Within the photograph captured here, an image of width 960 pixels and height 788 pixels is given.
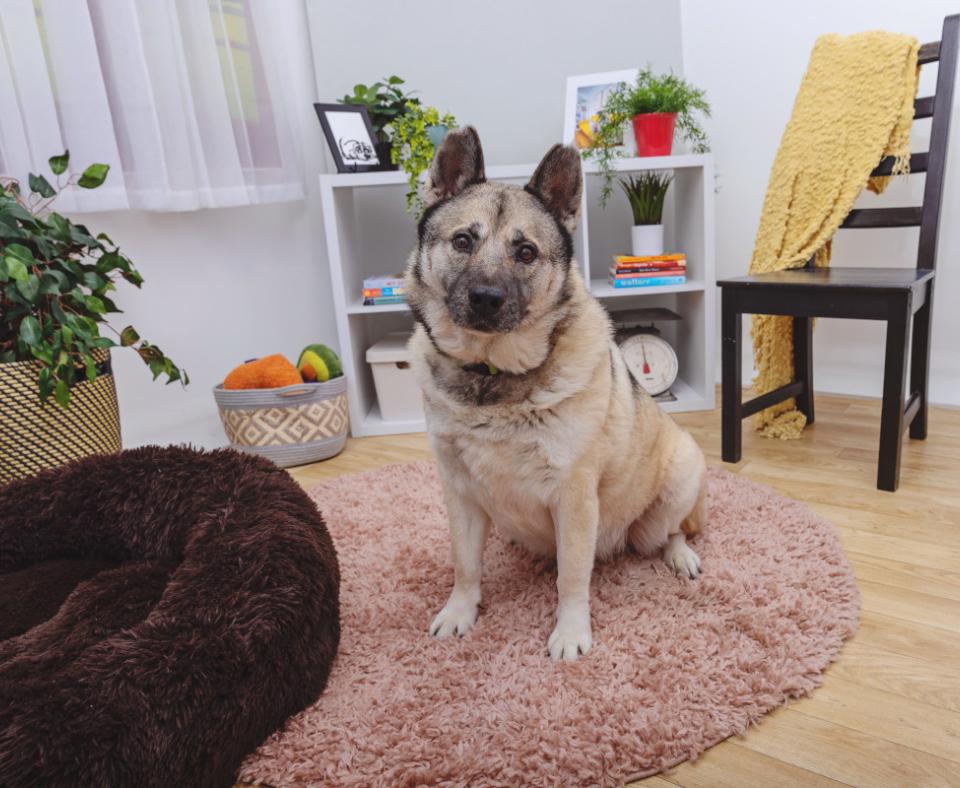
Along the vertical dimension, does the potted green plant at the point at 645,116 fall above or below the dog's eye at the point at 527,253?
above

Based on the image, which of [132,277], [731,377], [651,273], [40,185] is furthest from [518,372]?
[651,273]

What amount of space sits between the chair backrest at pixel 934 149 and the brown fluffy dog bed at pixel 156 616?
2098 mm

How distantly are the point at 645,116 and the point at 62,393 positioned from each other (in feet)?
7.08

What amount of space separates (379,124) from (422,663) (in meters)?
2.09

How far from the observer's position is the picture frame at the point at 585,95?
2703mm

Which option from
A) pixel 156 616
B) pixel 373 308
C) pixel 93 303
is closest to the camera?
pixel 156 616

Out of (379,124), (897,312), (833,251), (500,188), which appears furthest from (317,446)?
(833,251)

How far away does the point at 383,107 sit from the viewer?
2521mm

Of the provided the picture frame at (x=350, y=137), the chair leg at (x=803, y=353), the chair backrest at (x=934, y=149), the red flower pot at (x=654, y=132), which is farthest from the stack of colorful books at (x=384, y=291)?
the chair backrest at (x=934, y=149)

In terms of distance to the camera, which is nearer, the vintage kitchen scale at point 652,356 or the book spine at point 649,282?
the book spine at point 649,282

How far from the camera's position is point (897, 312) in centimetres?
177

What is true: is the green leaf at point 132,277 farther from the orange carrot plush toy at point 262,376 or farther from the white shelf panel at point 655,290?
the white shelf panel at point 655,290

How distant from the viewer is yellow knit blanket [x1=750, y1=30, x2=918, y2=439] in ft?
6.87

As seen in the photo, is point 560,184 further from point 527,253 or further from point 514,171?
point 514,171
